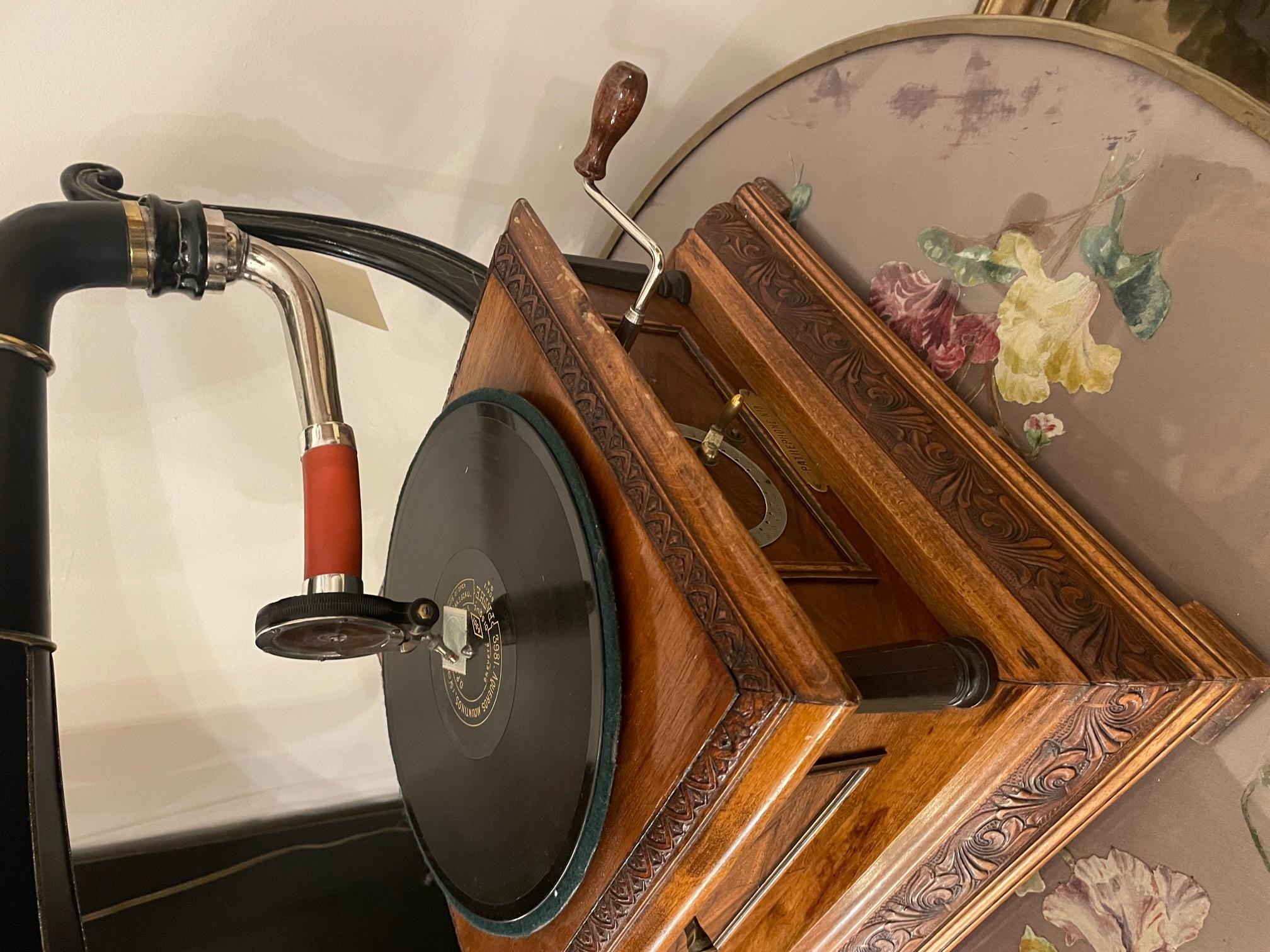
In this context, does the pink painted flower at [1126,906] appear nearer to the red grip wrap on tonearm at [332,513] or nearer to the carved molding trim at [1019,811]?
the carved molding trim at [1019,811]

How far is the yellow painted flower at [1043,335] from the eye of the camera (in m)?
0.65

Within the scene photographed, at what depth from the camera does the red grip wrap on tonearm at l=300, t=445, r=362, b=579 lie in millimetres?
641

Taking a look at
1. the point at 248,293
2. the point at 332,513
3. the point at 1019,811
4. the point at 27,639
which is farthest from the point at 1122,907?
the point at 248,293

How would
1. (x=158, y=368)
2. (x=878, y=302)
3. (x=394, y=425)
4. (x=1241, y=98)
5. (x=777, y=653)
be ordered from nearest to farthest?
(x=777, y=653), (x=1241, y=98), (x=878, y=302), (x=158, y=368), (x=394, y=425)

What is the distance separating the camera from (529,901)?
602mm

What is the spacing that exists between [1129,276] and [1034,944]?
52cm

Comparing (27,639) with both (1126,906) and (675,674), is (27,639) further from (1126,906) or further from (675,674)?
(1126,906)

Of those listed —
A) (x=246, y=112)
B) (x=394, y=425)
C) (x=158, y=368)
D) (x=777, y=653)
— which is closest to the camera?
(x=777, y=653)

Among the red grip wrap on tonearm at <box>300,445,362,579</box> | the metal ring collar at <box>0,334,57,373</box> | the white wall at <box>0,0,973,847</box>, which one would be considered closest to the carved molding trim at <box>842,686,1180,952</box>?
the red grip wrap on tonearm at <box>300,445,362,579</box>

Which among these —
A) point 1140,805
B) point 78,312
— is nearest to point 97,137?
point 78,312

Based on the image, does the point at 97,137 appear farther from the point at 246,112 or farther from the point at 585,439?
the point at 585,439

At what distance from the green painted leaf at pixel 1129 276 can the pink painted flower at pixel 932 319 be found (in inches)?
3.6

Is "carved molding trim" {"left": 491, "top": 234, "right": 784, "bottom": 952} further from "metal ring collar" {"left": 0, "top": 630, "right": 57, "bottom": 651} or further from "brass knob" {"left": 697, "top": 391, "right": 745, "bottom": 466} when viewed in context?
"metal ring collar" {"left": 0, "top": 630, "right": 57, "bottom": 651}

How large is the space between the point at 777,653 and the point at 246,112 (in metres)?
0.87
